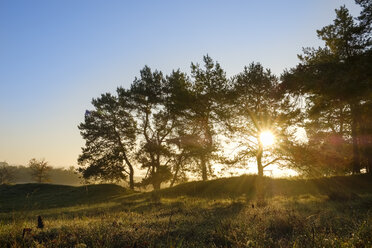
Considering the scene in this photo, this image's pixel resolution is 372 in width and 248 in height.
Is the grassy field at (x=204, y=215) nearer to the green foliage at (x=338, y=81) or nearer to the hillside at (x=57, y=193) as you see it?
the hillside at (x=57, y=193)

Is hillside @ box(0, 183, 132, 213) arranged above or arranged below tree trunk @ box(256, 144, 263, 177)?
below

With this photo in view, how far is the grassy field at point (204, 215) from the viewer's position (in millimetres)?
4441

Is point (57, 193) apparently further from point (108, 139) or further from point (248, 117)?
point (248, 117)

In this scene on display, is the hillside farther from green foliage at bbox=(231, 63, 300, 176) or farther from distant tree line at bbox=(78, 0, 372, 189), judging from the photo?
green foliage at bbox=(231, 63, 300, 176)

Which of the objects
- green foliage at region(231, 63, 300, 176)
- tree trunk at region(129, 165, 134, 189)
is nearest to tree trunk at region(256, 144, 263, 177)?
green foliage at region(231, 63, 300, 176)

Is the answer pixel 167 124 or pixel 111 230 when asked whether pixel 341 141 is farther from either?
pixel 111 230

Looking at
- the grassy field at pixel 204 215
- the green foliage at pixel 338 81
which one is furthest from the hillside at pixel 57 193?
the green foliage at pixel 338 81

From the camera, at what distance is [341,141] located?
26500 millimetres

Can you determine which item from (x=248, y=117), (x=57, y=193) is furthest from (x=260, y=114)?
(x=57, y=193)

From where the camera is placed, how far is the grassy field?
444 cm

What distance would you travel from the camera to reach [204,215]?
799 cm

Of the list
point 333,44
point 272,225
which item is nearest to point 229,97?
point 333,44

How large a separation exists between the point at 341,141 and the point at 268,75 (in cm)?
1256

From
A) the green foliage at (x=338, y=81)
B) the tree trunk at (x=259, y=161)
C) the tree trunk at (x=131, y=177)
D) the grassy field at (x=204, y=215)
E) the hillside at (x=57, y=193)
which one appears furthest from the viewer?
the tree trunk at (x=131, y=177)
